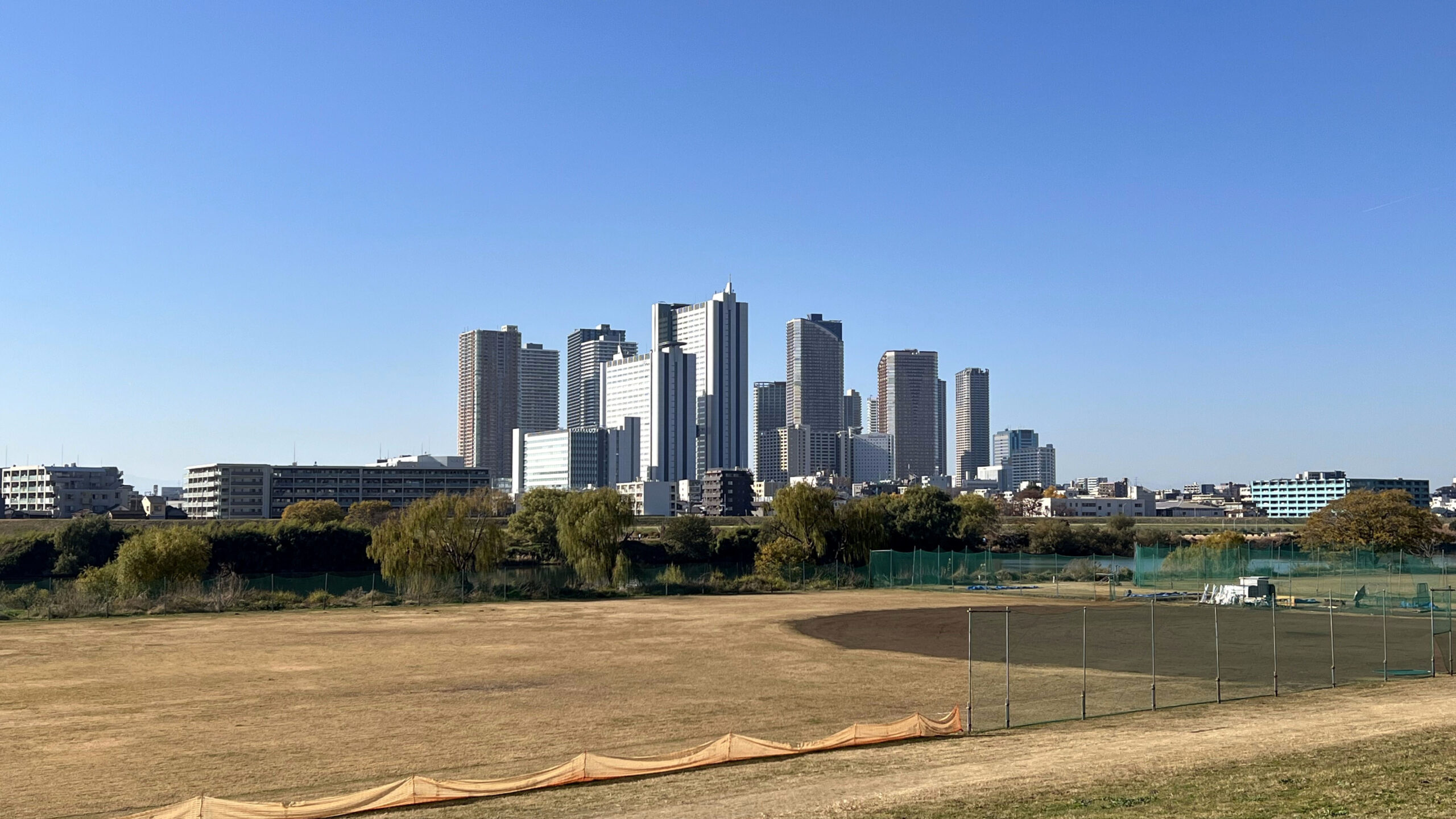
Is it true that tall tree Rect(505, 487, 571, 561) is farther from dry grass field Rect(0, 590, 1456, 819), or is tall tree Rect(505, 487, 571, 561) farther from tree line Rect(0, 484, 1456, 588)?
dry grass field Rect(0, 590, 1456, 819)

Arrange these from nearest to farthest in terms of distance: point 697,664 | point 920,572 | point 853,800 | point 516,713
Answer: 1. point 853,800
2. point 516,713
3. point 697,664
4. point 920,572

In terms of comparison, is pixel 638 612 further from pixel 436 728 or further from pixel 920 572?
pixel 436 728

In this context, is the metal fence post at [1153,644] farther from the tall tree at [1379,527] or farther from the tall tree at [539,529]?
the tall tree at [539,529]

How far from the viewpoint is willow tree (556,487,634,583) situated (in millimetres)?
69688

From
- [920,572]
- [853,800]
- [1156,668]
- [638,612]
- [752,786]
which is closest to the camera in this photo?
[853,800]

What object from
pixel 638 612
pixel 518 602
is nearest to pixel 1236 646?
pixel 638 612

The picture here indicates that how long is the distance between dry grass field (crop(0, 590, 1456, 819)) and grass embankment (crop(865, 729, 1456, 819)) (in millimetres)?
888

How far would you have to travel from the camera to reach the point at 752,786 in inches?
657

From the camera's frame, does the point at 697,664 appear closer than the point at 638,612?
Yes

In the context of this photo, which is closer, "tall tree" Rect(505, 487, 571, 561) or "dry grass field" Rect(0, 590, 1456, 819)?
"dry grass field" Rect(0, 590, 1456, 819)

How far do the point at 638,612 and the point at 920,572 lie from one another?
72.4 ft

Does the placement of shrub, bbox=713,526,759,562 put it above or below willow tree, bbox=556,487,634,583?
below

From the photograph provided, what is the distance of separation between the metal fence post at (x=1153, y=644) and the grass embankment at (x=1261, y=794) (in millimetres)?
7078

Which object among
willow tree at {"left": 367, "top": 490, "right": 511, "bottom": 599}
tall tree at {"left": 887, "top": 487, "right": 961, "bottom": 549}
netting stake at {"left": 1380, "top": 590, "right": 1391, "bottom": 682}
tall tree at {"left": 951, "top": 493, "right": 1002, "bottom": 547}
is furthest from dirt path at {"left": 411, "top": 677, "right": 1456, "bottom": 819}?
tall tree at {"left": 951, "top": 493, "right": 1002, "bottom": 547}
